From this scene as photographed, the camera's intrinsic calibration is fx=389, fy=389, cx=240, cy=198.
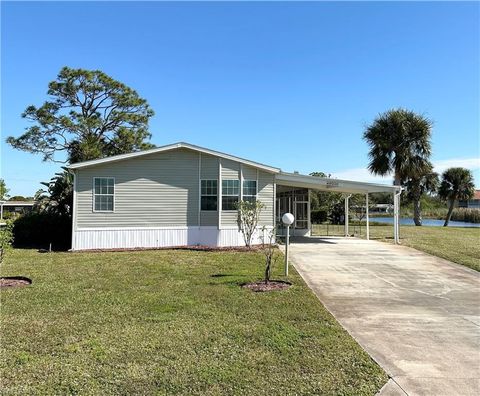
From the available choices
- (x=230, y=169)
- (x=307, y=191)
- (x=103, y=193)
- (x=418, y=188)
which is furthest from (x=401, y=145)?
(x=103, y=193)

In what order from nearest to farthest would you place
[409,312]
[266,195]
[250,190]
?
[409,312] < [250,190] < [266,195]

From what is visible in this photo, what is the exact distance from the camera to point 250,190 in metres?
16.4

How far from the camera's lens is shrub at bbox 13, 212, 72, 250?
17.4 meters

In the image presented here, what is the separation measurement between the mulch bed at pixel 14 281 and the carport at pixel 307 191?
1064cm

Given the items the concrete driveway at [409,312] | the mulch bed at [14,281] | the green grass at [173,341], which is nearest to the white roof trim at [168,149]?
the concrete driveway at [409,312]

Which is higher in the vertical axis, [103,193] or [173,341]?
[103,193]

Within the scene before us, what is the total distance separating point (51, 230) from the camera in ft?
57.7

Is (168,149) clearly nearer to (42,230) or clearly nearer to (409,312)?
(42,230)

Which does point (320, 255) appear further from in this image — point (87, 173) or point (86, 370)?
point (86, 370)

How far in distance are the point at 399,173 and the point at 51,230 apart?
76.9 feet

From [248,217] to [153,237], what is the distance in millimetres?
3915

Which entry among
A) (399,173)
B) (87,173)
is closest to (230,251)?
(87,173)

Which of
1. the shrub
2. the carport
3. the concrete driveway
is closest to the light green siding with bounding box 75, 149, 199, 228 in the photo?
the shrub

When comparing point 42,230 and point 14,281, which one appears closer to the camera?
point 14,281
